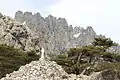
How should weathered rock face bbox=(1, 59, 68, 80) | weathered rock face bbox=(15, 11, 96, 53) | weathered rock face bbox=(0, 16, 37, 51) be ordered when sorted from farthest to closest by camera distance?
1. weathered rock face bbox=(15, 11, 96, 53)
2. weathered rock face bbox=(0, 16, 37, 51)
3. weathered rock face bbox=(1, 59, 68, 80)

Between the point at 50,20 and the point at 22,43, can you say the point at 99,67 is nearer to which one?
the point at 22,43

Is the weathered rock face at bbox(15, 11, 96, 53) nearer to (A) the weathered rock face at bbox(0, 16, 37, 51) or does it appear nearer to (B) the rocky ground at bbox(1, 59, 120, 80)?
(A) the weathered rock face at bbox(0, 16, 37, 51)

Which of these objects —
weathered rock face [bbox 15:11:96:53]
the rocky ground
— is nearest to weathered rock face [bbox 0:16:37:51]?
the rocky ground

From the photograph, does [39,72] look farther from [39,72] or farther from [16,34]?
[16,34]

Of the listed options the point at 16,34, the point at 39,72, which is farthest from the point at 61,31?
the point at 39,72

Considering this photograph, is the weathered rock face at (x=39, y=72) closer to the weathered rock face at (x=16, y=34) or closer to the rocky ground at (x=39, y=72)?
the rocky ground at (x=39, y=72)

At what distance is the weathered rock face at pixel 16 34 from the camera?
49594mm

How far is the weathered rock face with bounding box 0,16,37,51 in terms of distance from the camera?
1953 inches

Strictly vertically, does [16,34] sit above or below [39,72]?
above

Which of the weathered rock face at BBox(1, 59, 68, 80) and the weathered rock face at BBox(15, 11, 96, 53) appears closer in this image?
the weathered rock face at BBox(1, 59, 68, 80)

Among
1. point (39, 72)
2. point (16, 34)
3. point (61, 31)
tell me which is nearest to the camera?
point (39, 72)

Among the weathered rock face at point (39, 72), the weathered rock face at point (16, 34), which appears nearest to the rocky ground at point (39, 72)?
the weathered rock face at point (39, 72)

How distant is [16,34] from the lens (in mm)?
53031

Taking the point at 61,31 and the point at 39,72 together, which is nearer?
the point at 39,72
